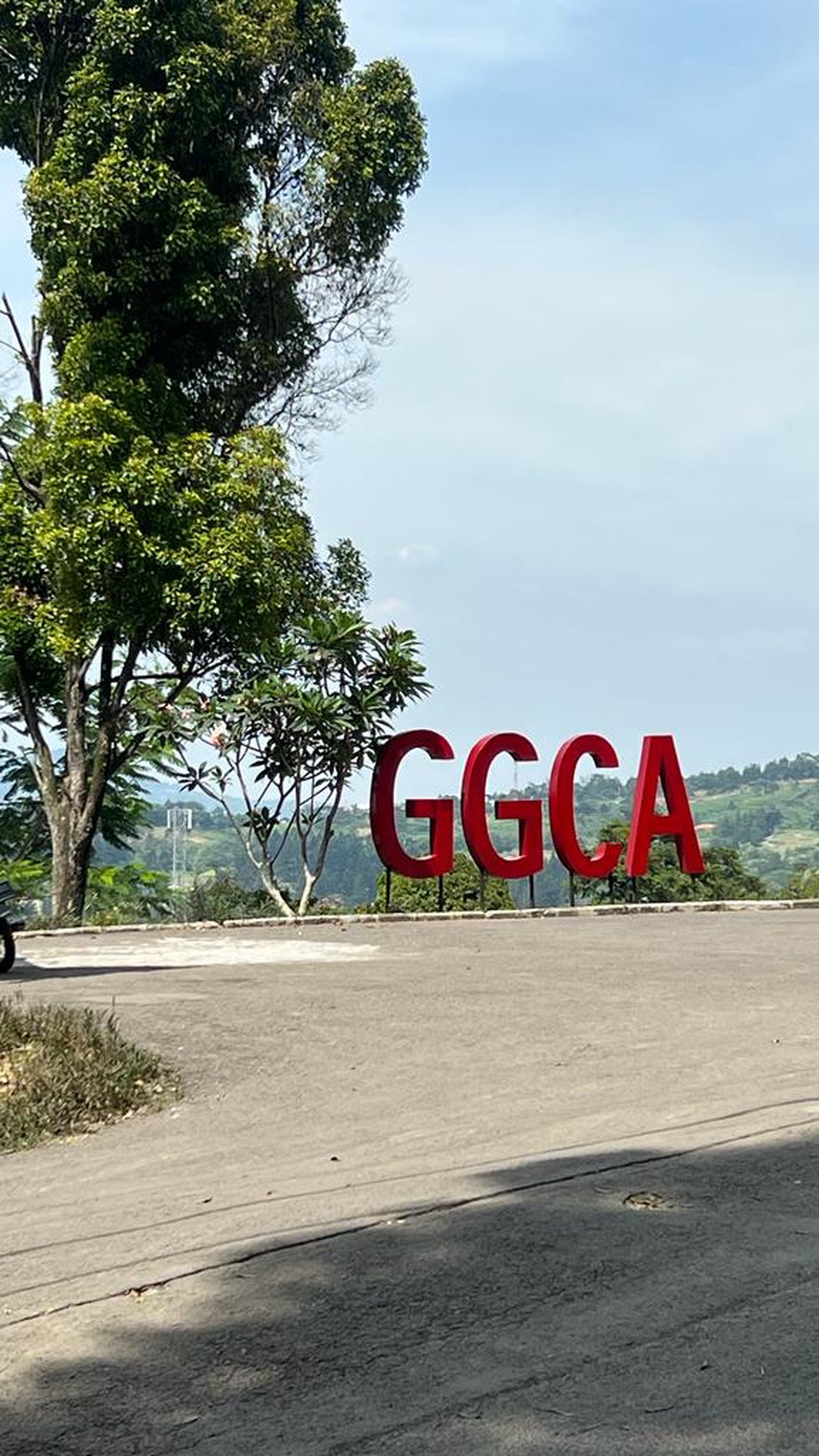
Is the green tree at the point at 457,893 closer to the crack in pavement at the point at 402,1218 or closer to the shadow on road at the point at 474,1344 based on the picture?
the crack in pavement at the point at 402,1218

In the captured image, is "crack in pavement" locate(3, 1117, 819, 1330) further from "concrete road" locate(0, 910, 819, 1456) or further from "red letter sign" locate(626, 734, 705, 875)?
"red letter sign" locate(626, 734, 705, 875)

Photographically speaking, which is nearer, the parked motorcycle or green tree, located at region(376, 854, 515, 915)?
the parked motorcycle

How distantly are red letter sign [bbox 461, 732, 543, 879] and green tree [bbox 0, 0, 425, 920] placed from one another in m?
4.80

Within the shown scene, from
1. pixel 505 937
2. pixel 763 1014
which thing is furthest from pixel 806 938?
pixel 763 1014

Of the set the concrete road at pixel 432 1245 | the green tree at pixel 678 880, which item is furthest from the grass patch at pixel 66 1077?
the green tree at pixel 678 880

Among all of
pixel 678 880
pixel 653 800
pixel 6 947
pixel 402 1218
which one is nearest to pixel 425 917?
pixel 653 800

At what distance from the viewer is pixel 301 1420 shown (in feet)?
14.4

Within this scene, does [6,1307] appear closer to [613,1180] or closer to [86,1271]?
[86,1271]

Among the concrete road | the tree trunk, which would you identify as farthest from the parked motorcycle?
the tree trunk

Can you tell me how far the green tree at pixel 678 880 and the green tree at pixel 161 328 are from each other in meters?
17.5

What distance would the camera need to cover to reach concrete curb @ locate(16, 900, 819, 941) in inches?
891

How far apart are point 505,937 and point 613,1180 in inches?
549

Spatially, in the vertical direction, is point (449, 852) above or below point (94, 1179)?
above

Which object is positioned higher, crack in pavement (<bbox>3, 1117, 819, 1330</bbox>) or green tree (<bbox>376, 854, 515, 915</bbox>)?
green tree (<bbox>376, 854, 515, 915</bbox>)
